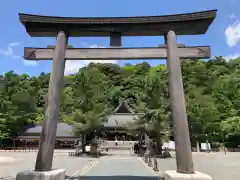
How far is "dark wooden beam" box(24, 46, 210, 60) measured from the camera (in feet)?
30.4

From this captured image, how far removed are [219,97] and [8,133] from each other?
40233 mm

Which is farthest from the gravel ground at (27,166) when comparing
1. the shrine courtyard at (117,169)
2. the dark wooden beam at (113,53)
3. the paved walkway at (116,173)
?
the dark wooden beam at (113,53)

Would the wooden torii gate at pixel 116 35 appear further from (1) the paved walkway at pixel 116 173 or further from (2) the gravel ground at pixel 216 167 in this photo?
(2) the gravel ground at pixel 216 167

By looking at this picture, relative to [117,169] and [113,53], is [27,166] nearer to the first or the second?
[117,169]

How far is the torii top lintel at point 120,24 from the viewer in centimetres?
920

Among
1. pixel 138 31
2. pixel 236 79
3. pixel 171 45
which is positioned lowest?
pixel 171 45

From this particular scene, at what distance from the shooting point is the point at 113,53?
932 centimetres

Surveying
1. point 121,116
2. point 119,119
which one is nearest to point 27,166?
point 119,119

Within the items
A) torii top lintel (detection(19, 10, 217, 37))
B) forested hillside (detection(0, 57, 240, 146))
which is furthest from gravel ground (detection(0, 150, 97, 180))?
forested hillside (detection(0, 57, 240, 146))

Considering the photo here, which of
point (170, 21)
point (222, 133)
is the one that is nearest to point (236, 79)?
point (222, 133)

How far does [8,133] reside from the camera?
1850 inches

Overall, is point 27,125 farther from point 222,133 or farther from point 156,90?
point 222,133

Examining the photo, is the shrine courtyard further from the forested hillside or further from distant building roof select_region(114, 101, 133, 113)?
distant building roof select_region(114, 101, 133, 113)

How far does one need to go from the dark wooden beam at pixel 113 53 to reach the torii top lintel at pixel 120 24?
0.77 m
